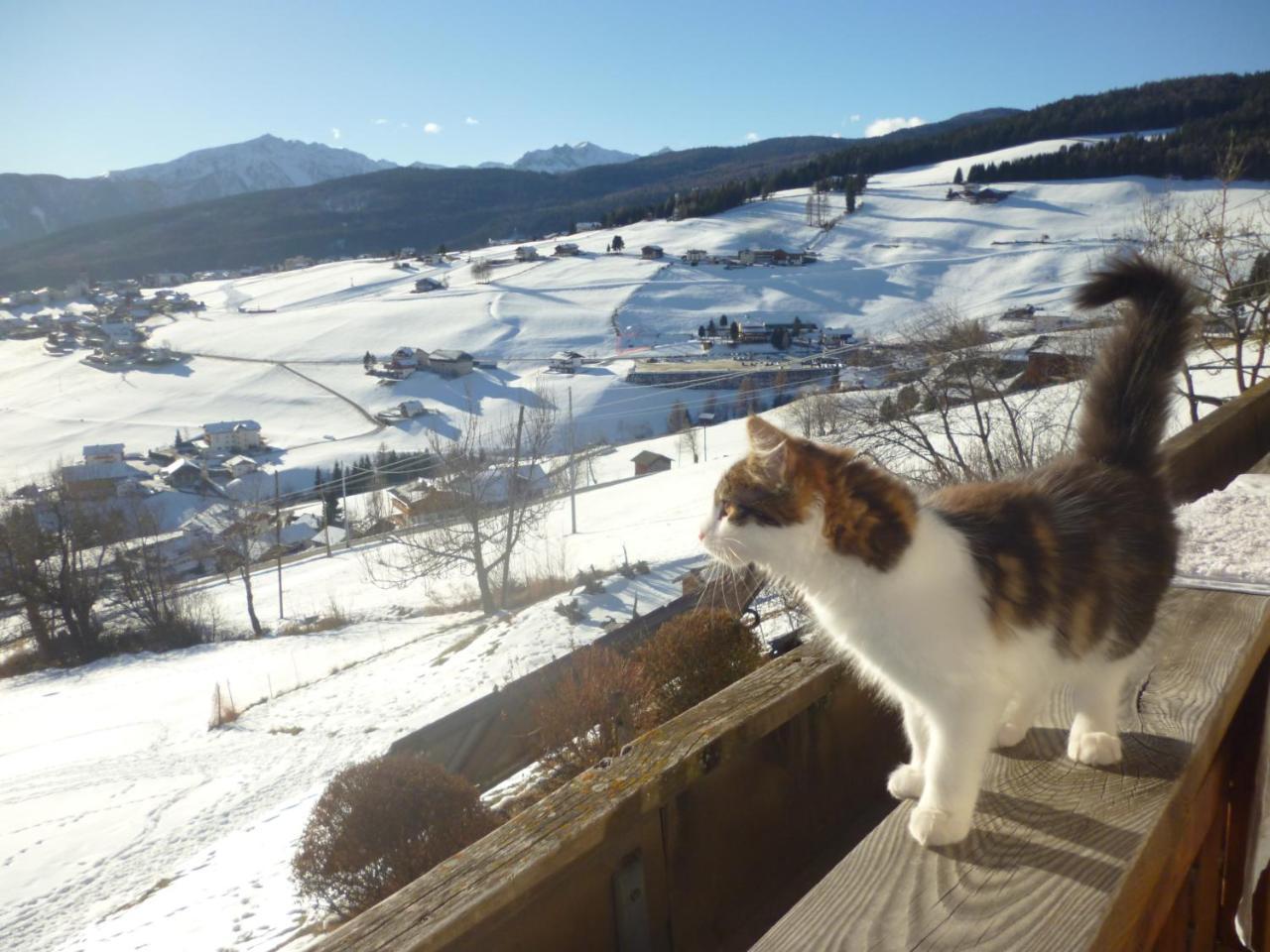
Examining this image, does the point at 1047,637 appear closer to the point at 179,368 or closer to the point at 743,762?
the point at 743,762

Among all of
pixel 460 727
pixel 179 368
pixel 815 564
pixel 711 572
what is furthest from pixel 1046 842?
pixel 179 368

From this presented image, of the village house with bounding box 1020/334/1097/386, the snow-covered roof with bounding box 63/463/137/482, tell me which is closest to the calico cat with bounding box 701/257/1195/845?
the village house with bounding box 1020/334/1097/386

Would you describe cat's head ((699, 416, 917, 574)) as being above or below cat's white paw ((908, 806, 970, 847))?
above

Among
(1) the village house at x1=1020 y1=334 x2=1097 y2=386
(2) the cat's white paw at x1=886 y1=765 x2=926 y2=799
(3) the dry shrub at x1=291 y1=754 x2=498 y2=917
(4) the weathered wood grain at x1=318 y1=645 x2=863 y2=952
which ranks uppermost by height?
(4) the weathered wood grain at x1=318 y1=645 x2=863 y2=952

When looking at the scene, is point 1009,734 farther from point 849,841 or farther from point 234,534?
point 234,534

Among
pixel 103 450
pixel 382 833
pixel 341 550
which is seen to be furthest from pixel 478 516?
pixel 103 450

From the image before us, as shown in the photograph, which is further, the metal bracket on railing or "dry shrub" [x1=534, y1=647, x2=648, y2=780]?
"dry shrub" [x1=534, y1=647, x2=648, y2=780]

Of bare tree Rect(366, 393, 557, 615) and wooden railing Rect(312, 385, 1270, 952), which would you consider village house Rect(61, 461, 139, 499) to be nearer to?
bare tree Rect(366, 393, 557, 615)
